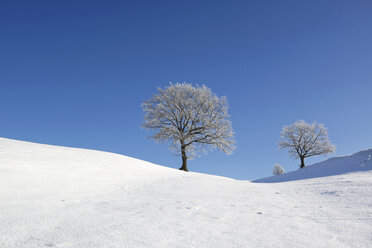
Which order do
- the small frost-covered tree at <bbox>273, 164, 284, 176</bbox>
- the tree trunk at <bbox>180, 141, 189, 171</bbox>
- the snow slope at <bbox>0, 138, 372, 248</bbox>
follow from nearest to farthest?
the snow slope at <bbox>0, 138, 372, 248</bbox> → the tree trunk at <bbox>180, 141, 189, 171</bbox> → the small frost-covered tree at <bbox>273, 164, 284, 176</bbox>

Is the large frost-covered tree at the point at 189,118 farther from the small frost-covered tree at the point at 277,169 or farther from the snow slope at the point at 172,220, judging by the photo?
the small frost-covered tree at the point at 277,169

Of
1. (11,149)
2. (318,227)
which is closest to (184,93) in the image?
(11,149)

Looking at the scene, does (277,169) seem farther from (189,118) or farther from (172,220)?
(172,220)

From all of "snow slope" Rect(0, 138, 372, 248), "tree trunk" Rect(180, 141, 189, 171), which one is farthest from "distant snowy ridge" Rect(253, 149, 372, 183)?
"tree trunk" Rect(180, 141, 189, 171)

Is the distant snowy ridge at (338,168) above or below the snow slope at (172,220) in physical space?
above

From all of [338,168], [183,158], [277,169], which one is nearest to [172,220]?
[338,168]

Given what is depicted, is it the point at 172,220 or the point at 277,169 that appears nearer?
the point at 172,220

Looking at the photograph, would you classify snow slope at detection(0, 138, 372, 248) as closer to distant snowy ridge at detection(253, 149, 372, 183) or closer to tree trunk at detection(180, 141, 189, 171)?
distant snowy ridge at detection(253, 149, 372, 183)

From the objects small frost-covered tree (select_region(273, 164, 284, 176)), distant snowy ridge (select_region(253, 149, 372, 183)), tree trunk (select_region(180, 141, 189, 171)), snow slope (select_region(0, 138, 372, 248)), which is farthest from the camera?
small frost-covered tree (select_region(273, 164, 284, 176))

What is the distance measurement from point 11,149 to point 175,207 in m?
7.02

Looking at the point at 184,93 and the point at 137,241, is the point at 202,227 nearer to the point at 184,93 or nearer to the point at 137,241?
the point at 137,241

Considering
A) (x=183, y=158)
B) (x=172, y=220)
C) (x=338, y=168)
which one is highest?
(x=183, y=158)

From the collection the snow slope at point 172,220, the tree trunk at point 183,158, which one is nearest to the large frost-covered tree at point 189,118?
the tree trunk at point 183,158

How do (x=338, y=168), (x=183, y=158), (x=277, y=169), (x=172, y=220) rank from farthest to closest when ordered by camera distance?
(x=277, y=169)
(x=183, y=158)
(x=338, y=168)
(x=172, y=220)
